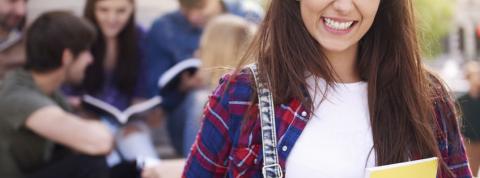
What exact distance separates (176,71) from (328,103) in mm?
2278

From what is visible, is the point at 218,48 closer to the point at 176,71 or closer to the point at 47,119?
the point at 176,71

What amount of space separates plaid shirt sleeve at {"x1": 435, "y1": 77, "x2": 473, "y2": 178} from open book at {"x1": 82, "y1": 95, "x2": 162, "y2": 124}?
2.37 meters

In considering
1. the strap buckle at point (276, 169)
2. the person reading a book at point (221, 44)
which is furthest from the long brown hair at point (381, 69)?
the person reading a book at point (221, 44)

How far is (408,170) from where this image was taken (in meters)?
1.67

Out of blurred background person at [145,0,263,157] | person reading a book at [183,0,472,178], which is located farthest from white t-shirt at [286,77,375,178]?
blurred background person at [145,0,263,157]

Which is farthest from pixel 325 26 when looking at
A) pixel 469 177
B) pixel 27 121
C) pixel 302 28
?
pixel 27 121

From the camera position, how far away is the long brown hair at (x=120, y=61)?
3.96 meters

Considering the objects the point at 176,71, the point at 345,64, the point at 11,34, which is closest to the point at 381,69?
the point at 345,64

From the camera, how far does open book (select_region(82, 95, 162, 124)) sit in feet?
13.0

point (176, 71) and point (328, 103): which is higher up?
point (328, 103)

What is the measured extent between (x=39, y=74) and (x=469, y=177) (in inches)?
83.3

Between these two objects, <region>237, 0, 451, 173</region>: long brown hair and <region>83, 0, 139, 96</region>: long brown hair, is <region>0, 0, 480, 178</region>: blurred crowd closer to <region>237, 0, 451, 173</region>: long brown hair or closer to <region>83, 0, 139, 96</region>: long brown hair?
<region>83, 0, 139, 96</region>: long brown hair

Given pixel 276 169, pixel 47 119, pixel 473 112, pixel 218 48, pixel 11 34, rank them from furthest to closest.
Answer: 1. pixel 473 112
2. pixel 11 34
3. pixel 218 48
4. pixel 47 119
5. pixel 276 169

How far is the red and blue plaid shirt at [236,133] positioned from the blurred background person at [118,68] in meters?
2.22
